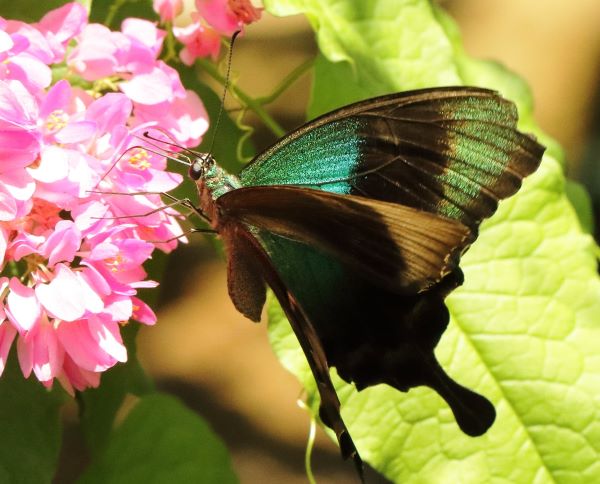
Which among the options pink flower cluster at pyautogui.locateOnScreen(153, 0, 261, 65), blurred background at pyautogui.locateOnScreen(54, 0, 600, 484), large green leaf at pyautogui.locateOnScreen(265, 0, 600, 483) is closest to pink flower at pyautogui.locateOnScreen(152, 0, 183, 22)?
pink flower cluster at pyautogui.locateOnScreen(153, 0, 261, 65)

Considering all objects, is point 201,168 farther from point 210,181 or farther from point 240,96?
point 240,96

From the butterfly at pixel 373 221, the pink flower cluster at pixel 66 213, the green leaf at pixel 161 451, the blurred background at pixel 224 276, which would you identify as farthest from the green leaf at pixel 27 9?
the blurred background at pixel 224 276

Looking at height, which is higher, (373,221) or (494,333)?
(373,221)

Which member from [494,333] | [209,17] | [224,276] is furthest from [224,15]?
[224,276]

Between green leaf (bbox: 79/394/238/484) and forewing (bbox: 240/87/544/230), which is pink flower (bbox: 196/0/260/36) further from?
green leaf (bbox: 79/394/238/484)

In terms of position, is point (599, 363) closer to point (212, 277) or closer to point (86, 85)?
point (86, 85)

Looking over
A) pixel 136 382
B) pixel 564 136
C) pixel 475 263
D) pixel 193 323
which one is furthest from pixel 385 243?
pixel 564 136
